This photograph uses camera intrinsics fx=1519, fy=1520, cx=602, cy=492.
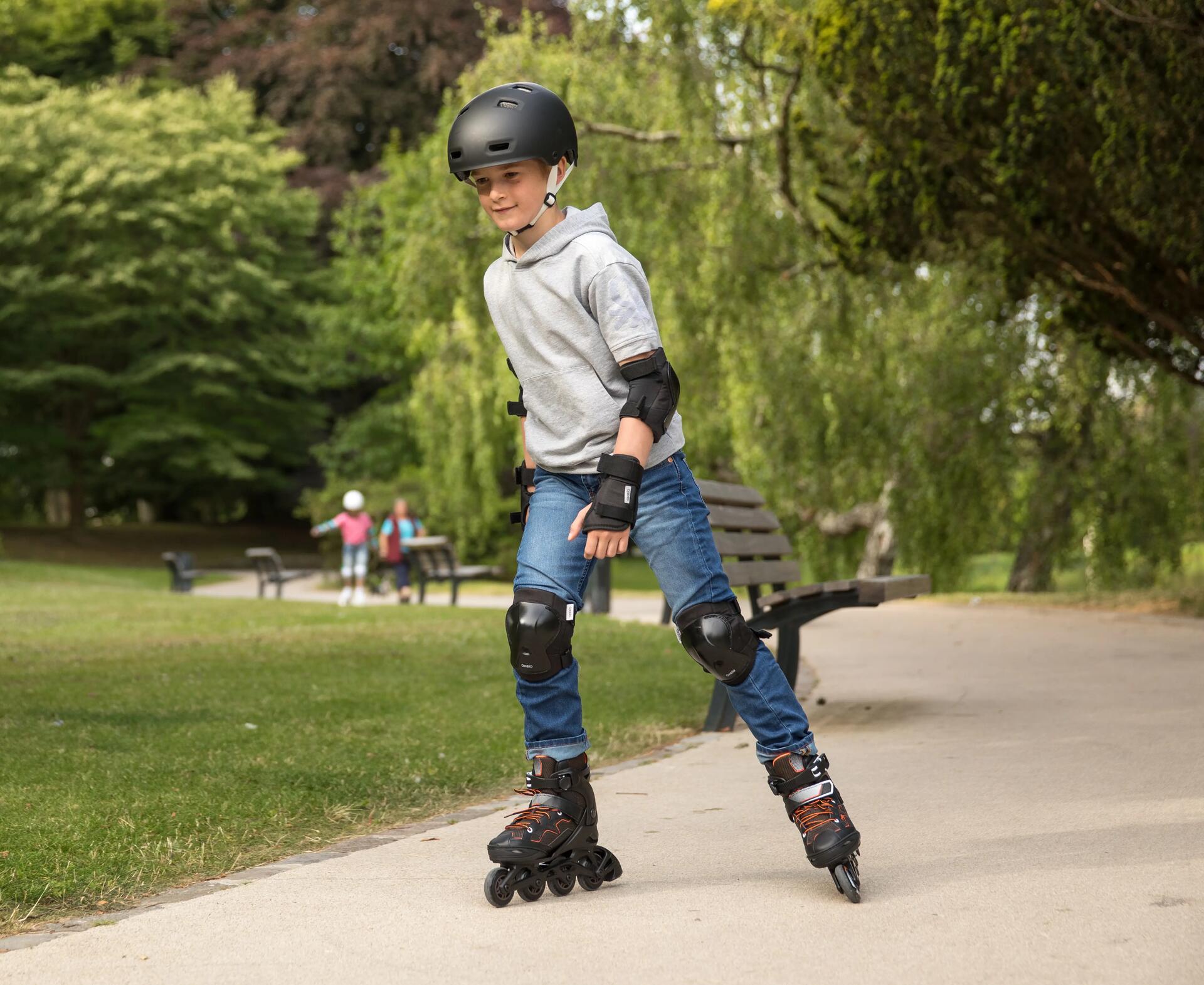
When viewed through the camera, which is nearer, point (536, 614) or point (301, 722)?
point (536, 614)

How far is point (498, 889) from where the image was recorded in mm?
3479

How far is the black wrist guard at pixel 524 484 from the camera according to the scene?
3.86 m

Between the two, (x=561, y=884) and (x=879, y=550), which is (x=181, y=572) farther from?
(x=561, y=884)

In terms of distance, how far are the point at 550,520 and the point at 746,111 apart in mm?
12986

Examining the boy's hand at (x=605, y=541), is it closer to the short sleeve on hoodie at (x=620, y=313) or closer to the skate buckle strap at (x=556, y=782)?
the short sleeve on hoodie at (x=620, y=313)

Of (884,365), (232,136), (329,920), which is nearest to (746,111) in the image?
(884,365)

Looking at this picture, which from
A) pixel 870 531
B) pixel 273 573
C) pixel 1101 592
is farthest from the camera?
pixel 273 573

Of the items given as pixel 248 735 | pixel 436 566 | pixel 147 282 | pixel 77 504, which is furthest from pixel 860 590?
pixel 77 504

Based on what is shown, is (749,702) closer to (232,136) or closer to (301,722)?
(301,722)

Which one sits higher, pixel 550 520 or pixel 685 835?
pixel 550 520

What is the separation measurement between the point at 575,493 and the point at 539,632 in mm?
366

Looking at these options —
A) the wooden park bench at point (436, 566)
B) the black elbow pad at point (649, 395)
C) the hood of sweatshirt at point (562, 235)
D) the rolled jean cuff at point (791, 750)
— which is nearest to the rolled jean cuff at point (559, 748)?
the rolled jean cuff at point (791, 750)

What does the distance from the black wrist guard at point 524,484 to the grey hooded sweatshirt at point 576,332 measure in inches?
5.5

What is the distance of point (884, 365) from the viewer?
52.0 feet
